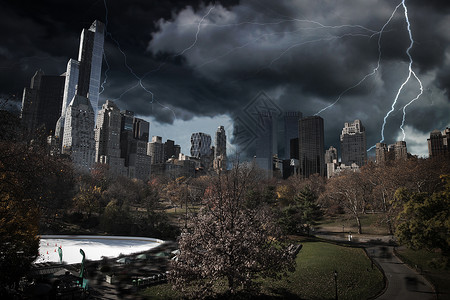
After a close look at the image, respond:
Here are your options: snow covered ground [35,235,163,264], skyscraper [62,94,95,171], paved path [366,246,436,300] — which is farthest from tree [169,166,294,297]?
skyscraper [62,94,95,171]

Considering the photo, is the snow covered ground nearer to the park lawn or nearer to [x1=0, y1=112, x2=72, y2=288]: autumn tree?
[x1=0, y1=112, x2=72, y2=288]: autumn tree

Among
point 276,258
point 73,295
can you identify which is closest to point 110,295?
point 73,295

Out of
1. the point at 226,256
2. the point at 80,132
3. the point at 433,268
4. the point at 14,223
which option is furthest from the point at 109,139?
the point at 433,268

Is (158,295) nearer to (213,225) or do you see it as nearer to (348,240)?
(213,225)

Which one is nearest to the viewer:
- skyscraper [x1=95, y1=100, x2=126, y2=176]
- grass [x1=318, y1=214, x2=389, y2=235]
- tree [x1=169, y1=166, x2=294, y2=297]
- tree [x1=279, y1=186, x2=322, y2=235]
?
tree [x1=169, y1=166, x2=294, y2=297]

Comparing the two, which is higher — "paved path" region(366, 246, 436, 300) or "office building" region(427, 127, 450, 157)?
"office building" region(427, 127, 450, 157)

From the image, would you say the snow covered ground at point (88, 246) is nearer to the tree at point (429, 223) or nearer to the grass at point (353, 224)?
the tree at point (429, 223)
